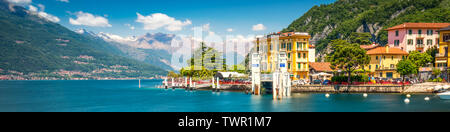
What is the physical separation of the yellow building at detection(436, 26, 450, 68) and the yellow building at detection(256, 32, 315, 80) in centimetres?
2687

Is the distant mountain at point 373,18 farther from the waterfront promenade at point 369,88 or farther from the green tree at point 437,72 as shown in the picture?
the waterfront promenade at point 369,88

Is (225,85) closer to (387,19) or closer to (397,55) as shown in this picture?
(397,55)

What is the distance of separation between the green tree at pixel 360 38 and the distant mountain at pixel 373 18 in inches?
117

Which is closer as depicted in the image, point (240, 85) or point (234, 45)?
point (240, 85)

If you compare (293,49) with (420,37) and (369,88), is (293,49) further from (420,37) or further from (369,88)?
(420,37)

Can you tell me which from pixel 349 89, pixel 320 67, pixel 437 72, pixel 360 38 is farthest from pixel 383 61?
pixel 360 38

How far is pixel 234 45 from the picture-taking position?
9469cm

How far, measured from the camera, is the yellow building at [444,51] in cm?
7750
